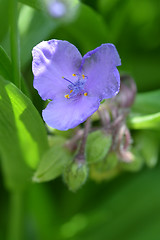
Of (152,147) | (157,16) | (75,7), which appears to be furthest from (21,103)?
(157,16)

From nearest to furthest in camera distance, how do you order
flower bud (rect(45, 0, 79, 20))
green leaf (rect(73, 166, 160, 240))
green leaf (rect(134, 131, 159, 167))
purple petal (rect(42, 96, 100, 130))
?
purple petal (rect(42, 96, 100, 130)) → flower bud (rect(45, 0, 79, 20)) → green leaf (rect(134, 131, 159, 167)) → green leaf (rect(73, 166, 160, 240))

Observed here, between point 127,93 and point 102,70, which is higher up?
point 102,70

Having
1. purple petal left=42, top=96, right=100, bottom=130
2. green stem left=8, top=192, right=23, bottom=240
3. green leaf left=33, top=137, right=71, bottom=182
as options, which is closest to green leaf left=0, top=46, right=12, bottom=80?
purple petal left=42, top=96, right=100, bottom=130

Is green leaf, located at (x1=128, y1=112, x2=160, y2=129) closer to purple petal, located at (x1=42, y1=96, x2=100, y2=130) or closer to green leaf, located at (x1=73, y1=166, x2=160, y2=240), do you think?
purple petal, located at (x1=42, y1=96, x2=100, y2=130)

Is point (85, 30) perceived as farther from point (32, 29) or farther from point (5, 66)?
point (5, 66)

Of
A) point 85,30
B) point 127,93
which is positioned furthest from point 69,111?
point 85,30

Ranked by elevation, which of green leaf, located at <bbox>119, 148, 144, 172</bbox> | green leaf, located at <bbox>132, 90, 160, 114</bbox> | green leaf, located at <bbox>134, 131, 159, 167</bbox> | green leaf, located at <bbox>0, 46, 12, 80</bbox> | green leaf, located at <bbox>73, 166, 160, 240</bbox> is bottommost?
green leaf, located at <bbox>73, 166, 160, 240</bbox>

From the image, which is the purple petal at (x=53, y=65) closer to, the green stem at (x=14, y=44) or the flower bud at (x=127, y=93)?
the green stem at (x=14, y=44)
